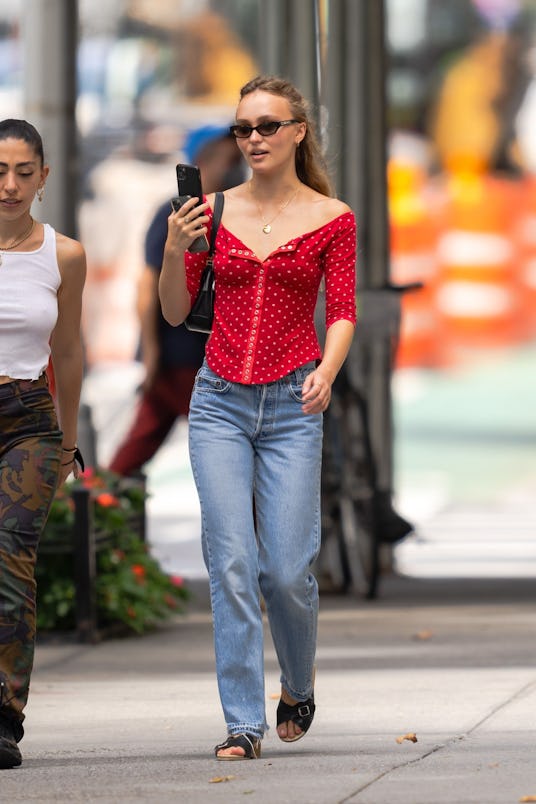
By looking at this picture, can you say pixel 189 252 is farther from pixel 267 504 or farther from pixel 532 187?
pixel 532 187

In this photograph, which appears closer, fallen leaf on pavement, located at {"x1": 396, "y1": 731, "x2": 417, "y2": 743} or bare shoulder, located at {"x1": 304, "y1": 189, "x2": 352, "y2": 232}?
bare shoulder, located at {"x1": 304, "y1": 189, "x2": 352, "y2": 232}

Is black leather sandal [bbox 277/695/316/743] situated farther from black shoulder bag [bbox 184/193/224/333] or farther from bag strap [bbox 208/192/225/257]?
bag strap [bbox 208/192/225/257]

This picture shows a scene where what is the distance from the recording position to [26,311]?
5.70m

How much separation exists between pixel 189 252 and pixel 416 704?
197 centimetres

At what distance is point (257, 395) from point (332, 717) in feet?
4.81

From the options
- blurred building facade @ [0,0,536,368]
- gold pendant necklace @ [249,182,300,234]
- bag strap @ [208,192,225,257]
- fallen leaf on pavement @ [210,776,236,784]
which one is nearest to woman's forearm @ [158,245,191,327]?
bag strap @ [208,192,225,257]

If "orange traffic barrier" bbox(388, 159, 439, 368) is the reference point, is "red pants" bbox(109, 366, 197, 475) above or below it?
above

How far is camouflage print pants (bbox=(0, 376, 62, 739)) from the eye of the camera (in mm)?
5656

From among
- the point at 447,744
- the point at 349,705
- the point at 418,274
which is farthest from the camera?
the point at 418,274

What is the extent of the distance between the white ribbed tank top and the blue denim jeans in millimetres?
425

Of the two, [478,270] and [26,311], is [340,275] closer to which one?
[26,311]

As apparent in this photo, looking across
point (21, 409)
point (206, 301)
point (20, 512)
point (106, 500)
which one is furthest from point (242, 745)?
point (106, 500)

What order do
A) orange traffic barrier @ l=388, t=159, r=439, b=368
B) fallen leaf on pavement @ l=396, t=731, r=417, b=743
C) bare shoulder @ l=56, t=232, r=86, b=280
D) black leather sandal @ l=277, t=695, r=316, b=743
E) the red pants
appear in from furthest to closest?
1. orange traffic barrier @ l=388, t=159, r=439, b=368
2. the red pants
3. fallen leaf on pavement @ l=396, t=731, r=417, b=743
4. black leather sandal @ l=277, t=695, r=316, b=743
5. bare shoulder @ l=56, t=232, r=86, b=280

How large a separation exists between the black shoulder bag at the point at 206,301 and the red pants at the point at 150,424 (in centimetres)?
467
